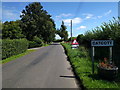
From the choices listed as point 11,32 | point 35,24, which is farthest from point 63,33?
point 11,32

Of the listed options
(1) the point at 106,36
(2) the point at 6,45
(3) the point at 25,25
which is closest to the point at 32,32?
(3) the point at 25,25

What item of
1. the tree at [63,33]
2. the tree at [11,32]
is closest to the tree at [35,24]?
the tree at [11,32]

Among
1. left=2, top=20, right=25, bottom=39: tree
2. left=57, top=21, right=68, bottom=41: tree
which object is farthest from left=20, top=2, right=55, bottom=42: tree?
left=57, top=21, right=68, bottom=41: tree

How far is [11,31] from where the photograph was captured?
32.2 m

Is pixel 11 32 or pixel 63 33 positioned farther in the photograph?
pixel 63 33

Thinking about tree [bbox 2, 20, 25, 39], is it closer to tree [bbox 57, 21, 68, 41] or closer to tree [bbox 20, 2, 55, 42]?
tree [bbox 20, 2, 55, 42]

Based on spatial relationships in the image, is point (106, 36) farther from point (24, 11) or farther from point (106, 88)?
point (24, 11)

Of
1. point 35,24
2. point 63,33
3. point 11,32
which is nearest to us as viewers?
point 11,32

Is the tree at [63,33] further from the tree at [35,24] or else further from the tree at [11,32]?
the tree at [11,32]

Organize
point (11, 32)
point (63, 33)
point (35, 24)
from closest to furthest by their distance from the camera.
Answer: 1. point (11, 32)
2. point (35, 24)
3. point (63, 33)

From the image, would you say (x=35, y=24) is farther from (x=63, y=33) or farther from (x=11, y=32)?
(x=63, y=33)

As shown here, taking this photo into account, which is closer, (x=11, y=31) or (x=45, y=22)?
(x=11, y=31)

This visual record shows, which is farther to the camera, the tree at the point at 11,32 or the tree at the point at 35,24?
the tree at the point at 35,24

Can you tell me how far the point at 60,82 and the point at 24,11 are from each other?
43.5 meters
